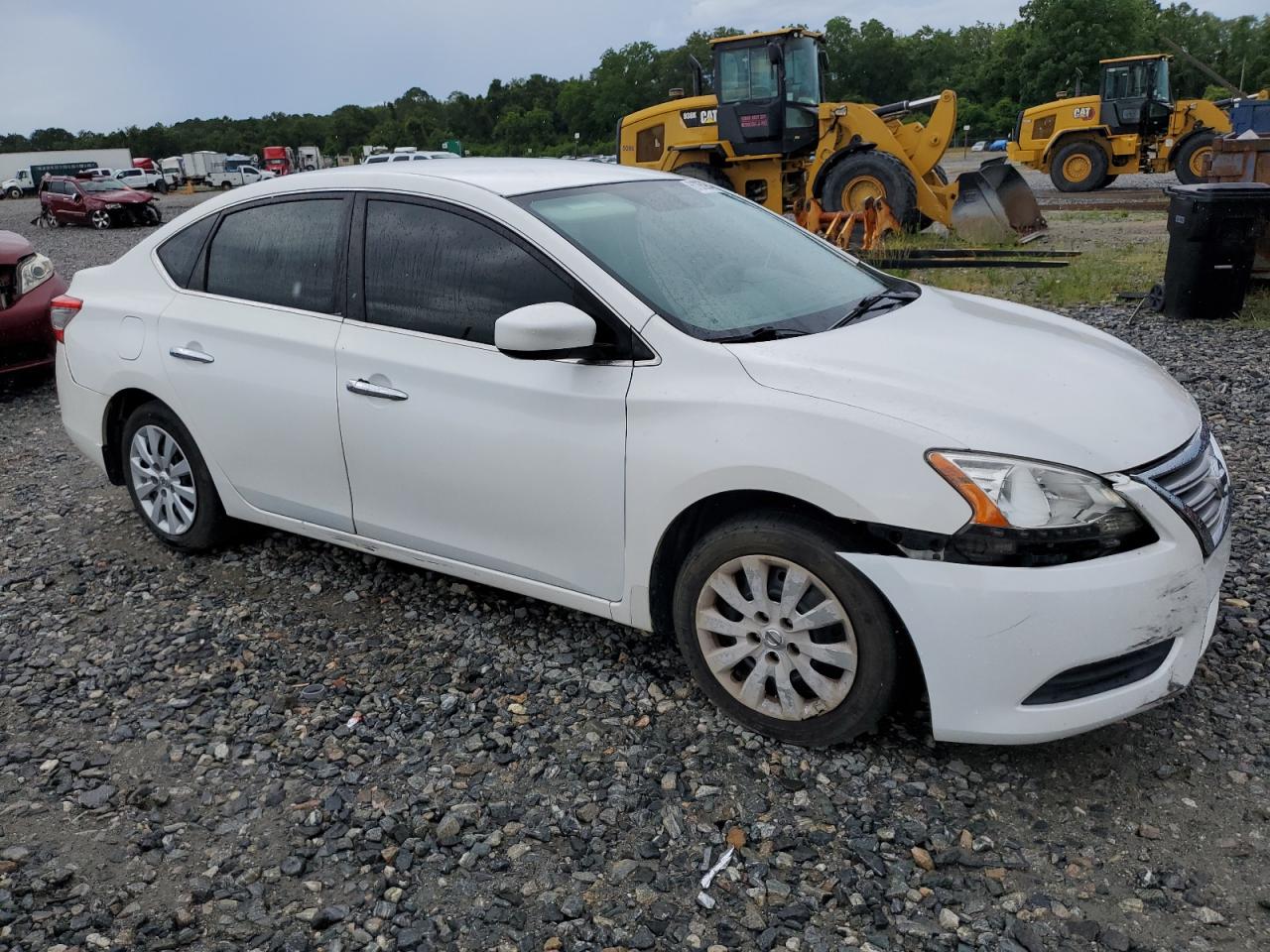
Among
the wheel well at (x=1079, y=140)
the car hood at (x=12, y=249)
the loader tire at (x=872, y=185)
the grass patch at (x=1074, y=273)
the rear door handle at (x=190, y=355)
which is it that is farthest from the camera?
the wheel well at (x=1079, y=140)

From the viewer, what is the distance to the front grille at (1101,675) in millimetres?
2791

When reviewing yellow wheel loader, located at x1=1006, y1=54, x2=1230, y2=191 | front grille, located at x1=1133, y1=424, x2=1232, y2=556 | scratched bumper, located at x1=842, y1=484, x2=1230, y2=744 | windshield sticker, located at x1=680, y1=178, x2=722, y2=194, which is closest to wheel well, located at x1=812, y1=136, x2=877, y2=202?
yellow wheel loader, located at x1=1006, y1=54, x2=1230, y2=191

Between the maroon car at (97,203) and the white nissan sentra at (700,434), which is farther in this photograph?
the maroon car at (97,203)

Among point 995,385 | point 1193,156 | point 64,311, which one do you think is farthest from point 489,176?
point 1193,156

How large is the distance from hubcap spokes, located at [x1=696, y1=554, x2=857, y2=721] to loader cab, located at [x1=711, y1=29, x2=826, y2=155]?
42.4 feet

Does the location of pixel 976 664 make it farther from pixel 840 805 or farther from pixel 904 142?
pixel 904 142

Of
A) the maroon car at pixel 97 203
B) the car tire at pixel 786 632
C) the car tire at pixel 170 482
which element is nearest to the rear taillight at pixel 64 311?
the car tire at pixel 170 482

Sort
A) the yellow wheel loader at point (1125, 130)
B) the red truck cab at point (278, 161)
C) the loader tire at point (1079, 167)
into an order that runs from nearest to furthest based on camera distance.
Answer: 1. the yellow wheel loader at point (1125, 130)
2. the loader tire at point (1079, 167)
3. the red truck cab at point (278, 161)

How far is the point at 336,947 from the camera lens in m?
2.56

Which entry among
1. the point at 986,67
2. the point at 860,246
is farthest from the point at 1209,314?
the point at 986,67

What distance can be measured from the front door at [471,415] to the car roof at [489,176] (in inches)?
5.4

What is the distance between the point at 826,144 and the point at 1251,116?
31.6 feet

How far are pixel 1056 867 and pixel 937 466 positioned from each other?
107 centimetres

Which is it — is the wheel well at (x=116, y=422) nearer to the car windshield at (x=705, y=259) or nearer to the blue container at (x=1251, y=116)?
the car windshield at (x=705, y=259)
